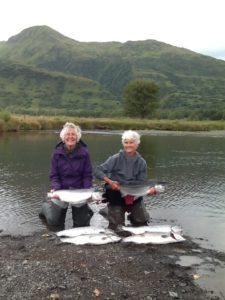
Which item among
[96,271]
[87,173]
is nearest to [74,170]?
[87,173]

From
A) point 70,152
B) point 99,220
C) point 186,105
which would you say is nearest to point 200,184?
point 99,220

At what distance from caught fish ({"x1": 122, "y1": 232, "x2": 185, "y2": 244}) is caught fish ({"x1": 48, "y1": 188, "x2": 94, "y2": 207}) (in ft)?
4.74

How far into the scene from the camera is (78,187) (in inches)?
472

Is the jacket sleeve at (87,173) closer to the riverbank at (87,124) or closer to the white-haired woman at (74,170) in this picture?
the white-haired woman at (74,170)

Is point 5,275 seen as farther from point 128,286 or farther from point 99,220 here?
Answer: point 99,220

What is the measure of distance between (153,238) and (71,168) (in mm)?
2856

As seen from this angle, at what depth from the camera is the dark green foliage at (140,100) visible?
4158 inches

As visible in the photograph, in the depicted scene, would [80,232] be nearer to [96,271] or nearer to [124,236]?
[124,236]

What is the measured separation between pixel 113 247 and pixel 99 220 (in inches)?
113

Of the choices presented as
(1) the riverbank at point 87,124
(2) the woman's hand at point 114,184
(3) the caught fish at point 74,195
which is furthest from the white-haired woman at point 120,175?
(1) the riverbank at point 87,124

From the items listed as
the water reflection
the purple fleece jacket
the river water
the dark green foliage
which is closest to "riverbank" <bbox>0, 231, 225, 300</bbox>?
the river water

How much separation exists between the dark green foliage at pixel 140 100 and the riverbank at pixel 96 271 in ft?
314

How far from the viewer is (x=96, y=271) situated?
28.2 feet

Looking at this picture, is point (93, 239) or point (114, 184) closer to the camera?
point (93, 239)
